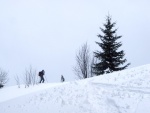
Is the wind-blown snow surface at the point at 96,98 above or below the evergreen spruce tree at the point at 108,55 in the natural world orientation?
below

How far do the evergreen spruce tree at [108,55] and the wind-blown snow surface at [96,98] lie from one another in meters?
12.3

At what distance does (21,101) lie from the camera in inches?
821

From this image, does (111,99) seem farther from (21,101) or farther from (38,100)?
(21,101)

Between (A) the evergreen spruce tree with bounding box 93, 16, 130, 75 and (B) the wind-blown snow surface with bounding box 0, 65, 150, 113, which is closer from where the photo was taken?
(B) the wind-blown snow surface with bounding box 0, 65, 150, 113

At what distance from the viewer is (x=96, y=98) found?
622 inches

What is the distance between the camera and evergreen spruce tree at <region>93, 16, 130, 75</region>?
32.6 meters

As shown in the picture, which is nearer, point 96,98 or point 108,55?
point 96,98

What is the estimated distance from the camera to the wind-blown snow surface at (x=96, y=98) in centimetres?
1386

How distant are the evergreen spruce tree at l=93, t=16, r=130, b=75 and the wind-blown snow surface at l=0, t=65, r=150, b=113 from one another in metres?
12.3

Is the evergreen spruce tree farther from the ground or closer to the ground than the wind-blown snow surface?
farther from the ground

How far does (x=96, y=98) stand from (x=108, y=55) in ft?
59.2

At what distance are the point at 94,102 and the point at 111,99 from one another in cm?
110

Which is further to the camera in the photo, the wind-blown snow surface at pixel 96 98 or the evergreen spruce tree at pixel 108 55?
the evergreen spruce tree at pixel 108 55

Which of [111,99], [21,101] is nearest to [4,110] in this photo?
[21,101]
